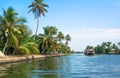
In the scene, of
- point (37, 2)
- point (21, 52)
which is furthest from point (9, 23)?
point (37, 2)

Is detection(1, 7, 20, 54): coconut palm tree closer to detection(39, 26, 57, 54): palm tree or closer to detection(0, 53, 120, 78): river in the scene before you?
detection(0, 53, 120, 78): river

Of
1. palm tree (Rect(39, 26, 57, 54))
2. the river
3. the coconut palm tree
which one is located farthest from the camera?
palm tree (Rect(39, 26, 57, 54))

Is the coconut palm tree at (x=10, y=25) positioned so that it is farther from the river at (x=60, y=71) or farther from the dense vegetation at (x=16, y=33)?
the river at (x=60, y=71)

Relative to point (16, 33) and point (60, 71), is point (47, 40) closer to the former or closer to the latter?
point (16, 33)

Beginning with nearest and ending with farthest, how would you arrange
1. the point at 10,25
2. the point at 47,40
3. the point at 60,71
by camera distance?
the point at 60,71 < the point at 10,25 < the point at 47,40

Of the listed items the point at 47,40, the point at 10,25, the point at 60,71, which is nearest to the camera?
the point at 60,71

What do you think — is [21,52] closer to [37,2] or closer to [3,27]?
[3,27]

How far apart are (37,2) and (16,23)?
78.8ft

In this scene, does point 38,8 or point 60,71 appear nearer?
point 60,71

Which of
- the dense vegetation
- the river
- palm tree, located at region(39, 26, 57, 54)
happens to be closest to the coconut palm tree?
the dense vegetation

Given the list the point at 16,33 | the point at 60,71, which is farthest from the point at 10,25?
the point at 60,71

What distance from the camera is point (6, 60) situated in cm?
4369

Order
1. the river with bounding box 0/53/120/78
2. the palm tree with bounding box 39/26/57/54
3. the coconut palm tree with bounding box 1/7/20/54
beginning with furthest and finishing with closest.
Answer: the palm tree with bounding box 39/26/57/54 → the coconut palm tree with bounding box 1/7/20/54 → the river with bounding box 0/53/120/78

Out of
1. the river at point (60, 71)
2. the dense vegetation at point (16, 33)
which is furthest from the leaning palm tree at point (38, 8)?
→ the river at point (60, 71)
